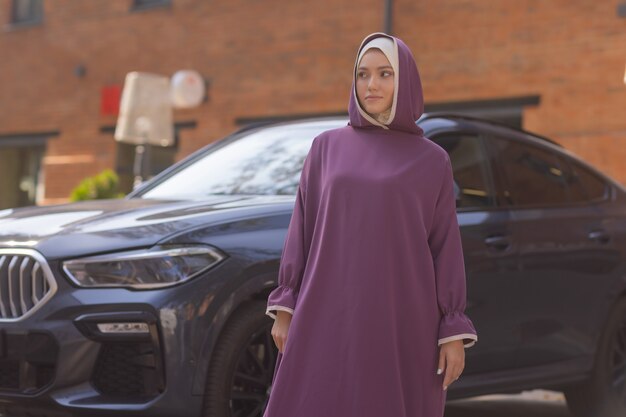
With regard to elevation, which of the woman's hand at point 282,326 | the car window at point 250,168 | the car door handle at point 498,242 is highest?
the car window at point 250,168

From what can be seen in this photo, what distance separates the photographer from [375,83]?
3385 millimetres

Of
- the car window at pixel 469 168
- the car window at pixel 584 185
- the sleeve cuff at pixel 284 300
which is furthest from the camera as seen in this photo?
the car window at pixel 584 185

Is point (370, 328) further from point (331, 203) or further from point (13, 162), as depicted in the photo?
point (13, 162)

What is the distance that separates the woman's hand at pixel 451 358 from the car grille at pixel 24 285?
67.1 inches

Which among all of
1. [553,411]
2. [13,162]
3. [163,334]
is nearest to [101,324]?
[163,334]

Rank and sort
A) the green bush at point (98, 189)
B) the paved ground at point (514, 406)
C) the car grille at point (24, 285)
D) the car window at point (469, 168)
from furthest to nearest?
the green bush at point (98, 189) < the paved ground at point (514, 406) < the car window at point (469, 168) < the car grille at point (24, 285)

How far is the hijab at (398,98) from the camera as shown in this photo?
3375 millimetres

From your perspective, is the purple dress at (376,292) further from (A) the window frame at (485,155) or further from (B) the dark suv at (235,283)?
(A) the window frame at (485,155)

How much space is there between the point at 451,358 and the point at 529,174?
2883 millimetres

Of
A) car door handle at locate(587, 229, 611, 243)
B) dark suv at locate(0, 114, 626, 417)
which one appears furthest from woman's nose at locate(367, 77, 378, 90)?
car door handle at locate(587, 229, 611, 243)

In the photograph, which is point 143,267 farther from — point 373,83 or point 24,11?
point 24,11

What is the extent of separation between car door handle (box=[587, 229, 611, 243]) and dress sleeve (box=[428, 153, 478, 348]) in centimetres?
283

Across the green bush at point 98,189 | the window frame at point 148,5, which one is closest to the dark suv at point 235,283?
the green bush at point 98,189

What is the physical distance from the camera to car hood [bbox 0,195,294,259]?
4457 mm
